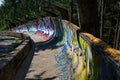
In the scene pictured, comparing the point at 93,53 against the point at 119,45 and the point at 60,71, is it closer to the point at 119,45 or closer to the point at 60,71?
the point at 60,71

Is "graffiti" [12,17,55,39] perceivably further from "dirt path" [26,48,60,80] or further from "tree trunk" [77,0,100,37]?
"tree trunk" [77,0,100,37]

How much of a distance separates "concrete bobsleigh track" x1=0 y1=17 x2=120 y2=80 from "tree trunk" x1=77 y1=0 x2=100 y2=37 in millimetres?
423

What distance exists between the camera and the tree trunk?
32.2 ft

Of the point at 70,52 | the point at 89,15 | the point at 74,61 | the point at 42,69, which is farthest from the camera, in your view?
the point at 70,52

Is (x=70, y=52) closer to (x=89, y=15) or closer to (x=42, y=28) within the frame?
(x=89, y=15)

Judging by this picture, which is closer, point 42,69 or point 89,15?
point 89,15

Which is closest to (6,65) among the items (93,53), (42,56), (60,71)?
(60,71)

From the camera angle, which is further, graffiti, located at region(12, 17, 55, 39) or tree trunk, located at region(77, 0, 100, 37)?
graffiti, located at region(12, 17, 55, 39)

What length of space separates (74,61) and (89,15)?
12.1 feet

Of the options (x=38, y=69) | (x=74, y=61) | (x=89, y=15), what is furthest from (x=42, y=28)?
(x=89, y=15)

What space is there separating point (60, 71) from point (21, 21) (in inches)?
3589

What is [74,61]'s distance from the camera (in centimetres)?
1321

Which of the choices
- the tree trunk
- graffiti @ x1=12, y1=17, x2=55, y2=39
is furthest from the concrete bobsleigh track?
the tree trunk

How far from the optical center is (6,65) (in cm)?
1244
